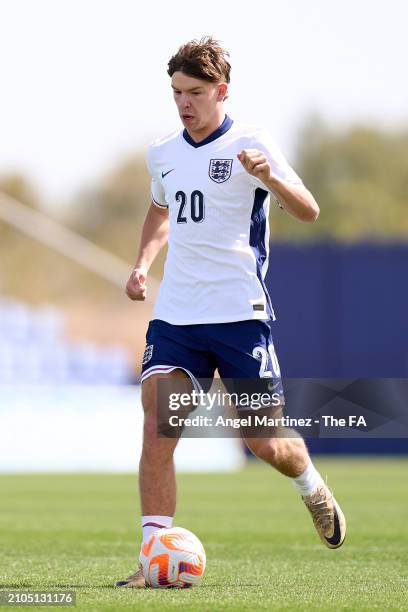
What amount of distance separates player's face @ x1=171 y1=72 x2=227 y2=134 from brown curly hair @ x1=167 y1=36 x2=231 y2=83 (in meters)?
0.03

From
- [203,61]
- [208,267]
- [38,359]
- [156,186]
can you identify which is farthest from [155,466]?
[38,359]

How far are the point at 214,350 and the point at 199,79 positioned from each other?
4.01 feet

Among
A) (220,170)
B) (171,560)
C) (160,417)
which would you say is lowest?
(171,560)

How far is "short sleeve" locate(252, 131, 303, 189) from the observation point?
6410 mm

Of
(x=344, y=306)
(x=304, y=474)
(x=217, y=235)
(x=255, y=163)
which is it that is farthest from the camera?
(x=344, y=306)

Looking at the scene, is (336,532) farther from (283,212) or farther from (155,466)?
(283,212)

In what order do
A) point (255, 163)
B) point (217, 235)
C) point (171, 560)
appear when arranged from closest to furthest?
1. point (255, 163)
2. point (171, 560)
3. point (217, 235)

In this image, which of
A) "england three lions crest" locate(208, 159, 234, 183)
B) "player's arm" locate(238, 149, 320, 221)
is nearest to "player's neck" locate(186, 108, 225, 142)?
"england three lions crest" locate(208, 159, 234, 183)

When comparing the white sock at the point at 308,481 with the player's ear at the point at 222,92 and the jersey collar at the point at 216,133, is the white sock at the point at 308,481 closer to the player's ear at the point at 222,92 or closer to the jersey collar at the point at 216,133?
the jersey collar at the point at 216,133

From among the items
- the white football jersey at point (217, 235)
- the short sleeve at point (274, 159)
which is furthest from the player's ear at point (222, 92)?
the short sleeve at point (274, 159)

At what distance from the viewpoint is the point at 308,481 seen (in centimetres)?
679

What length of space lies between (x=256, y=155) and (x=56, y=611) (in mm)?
2100

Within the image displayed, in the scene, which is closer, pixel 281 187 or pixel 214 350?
pixel 281 187

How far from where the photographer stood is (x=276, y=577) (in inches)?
271
